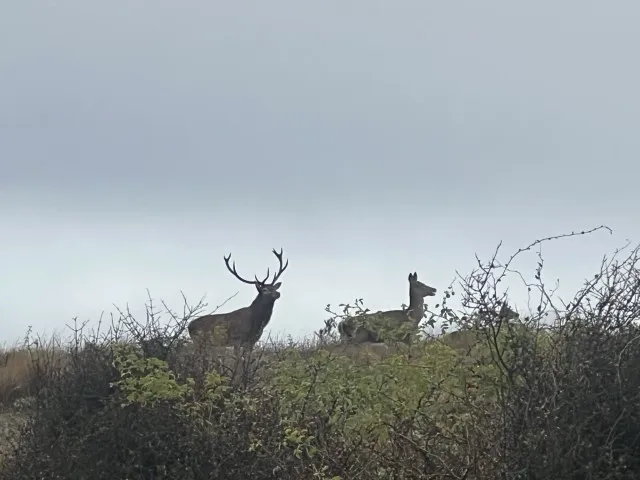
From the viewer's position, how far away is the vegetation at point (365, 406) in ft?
18.7

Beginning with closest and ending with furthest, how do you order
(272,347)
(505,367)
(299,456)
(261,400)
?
(505,367) → (299,456) → (261,400) → (272,347)

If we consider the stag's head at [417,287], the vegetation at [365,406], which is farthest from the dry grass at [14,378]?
the stag's head at [417,287]

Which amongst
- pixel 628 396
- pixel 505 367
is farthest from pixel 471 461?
pixel 628 396

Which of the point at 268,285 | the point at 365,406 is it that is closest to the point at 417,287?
the point at 268,285

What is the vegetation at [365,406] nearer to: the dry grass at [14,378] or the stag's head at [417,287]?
the dry grass at [14,378]

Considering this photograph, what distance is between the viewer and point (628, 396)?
18.5ft

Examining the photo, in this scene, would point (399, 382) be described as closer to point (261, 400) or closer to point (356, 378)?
point (356, 378)

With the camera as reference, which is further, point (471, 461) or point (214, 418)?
point (214, 418)

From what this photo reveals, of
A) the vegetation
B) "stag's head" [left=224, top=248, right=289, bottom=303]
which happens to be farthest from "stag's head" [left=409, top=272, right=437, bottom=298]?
the vegetation

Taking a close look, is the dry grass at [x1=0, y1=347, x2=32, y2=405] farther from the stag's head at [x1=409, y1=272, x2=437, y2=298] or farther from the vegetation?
the stag's head at [x1=409, y1=272, x2=437, y2=298]

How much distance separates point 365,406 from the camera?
23.7 ft

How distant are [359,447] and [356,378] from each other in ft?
1.73

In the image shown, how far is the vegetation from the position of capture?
5688 mm

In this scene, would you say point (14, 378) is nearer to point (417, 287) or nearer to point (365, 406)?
point (365, 406)
